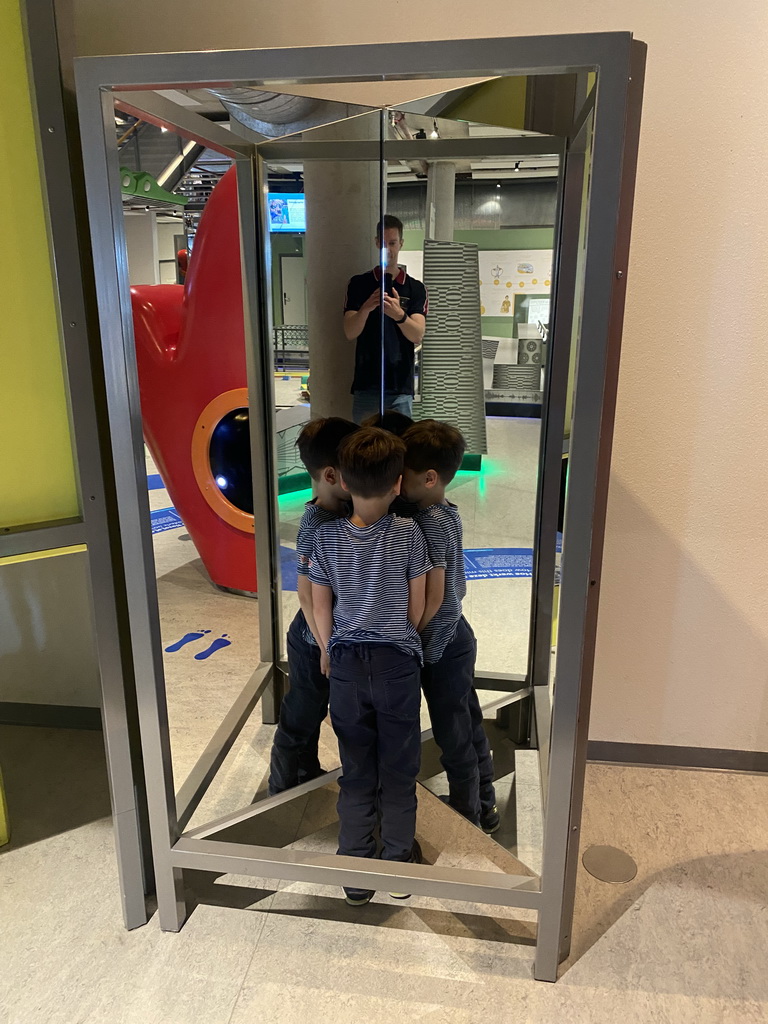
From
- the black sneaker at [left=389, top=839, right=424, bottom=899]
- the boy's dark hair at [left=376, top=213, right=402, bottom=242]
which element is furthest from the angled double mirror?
the black sneaker at [left=389, top=839, right=424, bottom=899]

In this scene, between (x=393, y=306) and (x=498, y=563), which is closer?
(x=393, y=306)

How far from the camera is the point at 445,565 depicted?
5.62ft

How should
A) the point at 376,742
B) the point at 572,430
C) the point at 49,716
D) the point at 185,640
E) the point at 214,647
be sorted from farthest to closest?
the point at 49,716 < the point at 214,647 < the point at 185,640 < the point at 376,742 < the point at 572,430

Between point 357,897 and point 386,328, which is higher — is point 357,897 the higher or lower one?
the lower one

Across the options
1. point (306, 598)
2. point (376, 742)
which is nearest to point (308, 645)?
point (306, 598)

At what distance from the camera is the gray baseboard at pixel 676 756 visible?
2.40 meters

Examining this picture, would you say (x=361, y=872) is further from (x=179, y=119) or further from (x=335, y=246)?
(x=179, y=119)

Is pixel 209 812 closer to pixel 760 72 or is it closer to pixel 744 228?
pixel 744 228

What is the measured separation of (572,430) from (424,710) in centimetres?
100

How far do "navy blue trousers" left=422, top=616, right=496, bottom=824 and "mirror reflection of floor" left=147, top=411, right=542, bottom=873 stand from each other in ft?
0.19

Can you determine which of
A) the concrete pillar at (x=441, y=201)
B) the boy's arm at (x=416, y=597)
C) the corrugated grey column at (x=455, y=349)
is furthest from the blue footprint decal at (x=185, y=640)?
the concrete pillar at (x=441, y=201)

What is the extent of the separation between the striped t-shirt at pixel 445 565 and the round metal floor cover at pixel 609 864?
79cm

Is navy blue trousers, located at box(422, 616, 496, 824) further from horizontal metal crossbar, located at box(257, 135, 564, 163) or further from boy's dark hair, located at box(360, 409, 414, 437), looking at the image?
horizontal metal crossbar, located at box(257, 135, 564, 163)

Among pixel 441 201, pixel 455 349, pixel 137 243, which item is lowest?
pixel 455 349
